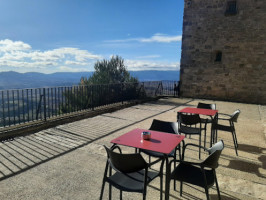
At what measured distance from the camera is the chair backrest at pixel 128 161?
156cm

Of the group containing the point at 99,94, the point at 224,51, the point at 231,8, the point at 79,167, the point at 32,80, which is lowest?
the point at 79,167

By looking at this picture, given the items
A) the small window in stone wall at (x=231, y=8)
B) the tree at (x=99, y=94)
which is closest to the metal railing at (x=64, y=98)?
the tree at (x=99, y=94)

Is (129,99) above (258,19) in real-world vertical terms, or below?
below

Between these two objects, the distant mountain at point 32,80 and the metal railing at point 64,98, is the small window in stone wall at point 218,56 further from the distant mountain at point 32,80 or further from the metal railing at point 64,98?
the distant mountain at point 32,80

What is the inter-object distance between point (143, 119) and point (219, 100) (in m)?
6.40

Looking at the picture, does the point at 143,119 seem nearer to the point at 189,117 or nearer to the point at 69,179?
the point at 189,117

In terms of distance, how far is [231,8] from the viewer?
9883mm

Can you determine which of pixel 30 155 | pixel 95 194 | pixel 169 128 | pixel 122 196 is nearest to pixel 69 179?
pixel 95 194

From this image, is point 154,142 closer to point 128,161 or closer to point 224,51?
point 128,161

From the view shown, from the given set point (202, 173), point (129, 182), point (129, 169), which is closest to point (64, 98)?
point (129, 182)

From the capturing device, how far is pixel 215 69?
34.4 feet

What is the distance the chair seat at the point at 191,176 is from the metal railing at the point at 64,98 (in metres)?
3.56

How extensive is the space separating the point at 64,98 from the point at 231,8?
916 cm

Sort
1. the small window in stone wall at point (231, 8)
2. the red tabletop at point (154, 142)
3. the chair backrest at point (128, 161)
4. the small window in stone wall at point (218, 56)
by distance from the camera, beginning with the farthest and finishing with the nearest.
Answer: the small window in stone wall at point (218, 56), the small window in stone wall at point (231, 8), the red tabletop at point (154, 142), the chair backrest at point (128, 161)
